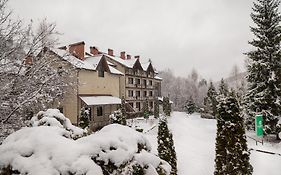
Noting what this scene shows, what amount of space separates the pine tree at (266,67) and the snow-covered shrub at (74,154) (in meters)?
23.7

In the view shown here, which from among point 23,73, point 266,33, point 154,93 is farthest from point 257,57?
point 154,93

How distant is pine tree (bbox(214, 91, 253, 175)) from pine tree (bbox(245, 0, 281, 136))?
471 inches

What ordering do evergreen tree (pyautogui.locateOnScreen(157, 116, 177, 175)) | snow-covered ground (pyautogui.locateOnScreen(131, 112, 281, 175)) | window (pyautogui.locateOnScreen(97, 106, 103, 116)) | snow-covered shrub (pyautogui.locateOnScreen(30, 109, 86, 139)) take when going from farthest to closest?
window (pyautogui.locateOnScreen(97, 106, 103, 116))
snow-covered ground (pyautogui.locateOnScreen(131, 112, 281, 175))
evergreen tree (pyautogui.locateOnScreen(157, 116, 177, 175))
snow-covered shrub (pyautogui.locateOnScreen(30, 109, 86, 139))

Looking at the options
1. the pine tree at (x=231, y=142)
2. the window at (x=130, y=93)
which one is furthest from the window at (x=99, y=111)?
the pine tree at (x=231, y=142)

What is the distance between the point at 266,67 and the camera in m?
24.6

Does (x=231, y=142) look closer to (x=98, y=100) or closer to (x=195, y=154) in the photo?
(x=195, y=154)

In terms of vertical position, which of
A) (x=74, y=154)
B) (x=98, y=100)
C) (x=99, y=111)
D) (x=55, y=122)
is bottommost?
(x=99, y=111)

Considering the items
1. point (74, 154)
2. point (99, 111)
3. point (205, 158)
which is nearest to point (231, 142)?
point (205, 158)

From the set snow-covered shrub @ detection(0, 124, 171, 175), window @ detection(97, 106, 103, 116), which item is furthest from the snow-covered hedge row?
window @ detection(97, 106, 103, 116)

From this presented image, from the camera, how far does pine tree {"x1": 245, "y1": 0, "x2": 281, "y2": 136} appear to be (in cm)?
2420

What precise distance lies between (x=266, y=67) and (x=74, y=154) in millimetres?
25344

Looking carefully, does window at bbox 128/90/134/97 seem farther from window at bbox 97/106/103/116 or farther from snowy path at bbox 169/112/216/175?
snowy path at bbox 169/112/216/175

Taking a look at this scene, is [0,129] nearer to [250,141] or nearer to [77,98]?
[77,98]

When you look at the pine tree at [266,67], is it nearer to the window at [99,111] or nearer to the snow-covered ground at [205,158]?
the snow-covered ground at [205,158]
